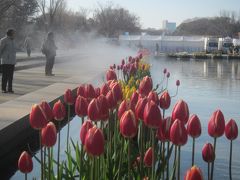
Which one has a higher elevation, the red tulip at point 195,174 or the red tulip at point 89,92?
the red tulip at point 89,92

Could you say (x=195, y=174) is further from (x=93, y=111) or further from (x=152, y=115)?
(x=93, y=111)

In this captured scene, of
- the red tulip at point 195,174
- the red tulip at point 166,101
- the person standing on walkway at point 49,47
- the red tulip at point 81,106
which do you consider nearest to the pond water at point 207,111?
the red tulip at point 166,101

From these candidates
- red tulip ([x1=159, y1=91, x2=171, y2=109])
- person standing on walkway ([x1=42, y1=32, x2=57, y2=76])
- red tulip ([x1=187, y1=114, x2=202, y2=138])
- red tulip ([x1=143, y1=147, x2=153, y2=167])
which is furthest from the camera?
person standing on walkway ([x1=42, y1=32, x2=57, y2=76])

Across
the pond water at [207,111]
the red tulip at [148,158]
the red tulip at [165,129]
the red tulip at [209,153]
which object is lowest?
the pond water at [207,111]

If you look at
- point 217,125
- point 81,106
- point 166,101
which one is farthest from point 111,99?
point 217,125

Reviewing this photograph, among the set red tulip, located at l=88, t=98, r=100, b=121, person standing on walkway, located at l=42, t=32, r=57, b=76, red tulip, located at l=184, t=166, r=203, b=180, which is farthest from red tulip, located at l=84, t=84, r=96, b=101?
person standing on walkway, located at l=42, t=32, r=57, b=76

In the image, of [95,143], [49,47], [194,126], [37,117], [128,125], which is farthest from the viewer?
[49,47]

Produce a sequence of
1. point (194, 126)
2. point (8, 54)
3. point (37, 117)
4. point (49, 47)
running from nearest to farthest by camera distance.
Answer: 1. point (194, 126)
2. point (37, 117)
3. point (8, 54)
4. point (49, 47)

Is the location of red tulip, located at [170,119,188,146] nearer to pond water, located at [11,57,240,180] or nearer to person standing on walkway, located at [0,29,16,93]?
pond water, located at [11,57,240,180]

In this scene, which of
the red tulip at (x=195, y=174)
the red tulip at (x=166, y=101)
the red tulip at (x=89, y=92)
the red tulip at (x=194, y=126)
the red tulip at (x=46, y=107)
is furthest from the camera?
the red tulip at (x=89, y=92)

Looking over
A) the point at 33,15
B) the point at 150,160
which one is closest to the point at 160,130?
the point at 150,160

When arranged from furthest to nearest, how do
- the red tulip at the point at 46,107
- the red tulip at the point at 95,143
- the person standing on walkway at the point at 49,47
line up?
the person standing on walkway at the point at 49,47 → the red tulip at the point at 46,107 → the red tulip at the point at 95,143

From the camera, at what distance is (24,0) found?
52.1 meters

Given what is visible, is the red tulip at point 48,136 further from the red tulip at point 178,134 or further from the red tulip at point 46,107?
the red tulip at point 178,134
